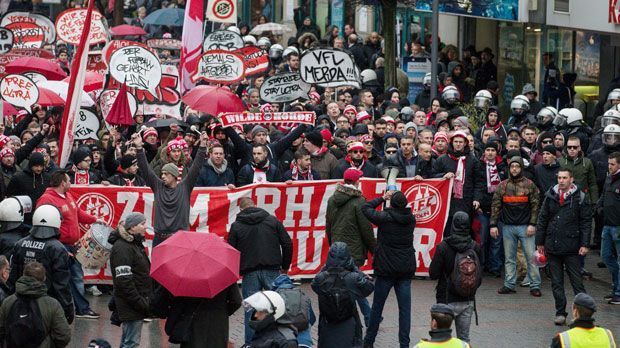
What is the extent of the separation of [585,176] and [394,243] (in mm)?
4414

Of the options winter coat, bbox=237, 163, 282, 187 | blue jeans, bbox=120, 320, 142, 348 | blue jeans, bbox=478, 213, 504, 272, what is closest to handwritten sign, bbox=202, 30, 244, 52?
winter coat, bbox=237, 163, 282, 187

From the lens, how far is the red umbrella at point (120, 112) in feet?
67.4

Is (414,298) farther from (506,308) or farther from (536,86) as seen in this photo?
(536,86)

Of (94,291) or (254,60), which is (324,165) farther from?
(254,60)

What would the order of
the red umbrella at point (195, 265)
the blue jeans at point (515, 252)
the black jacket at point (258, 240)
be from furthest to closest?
the blue jeans at point (515, 252)
the black jacket at point (258, 240)
the red umbrella at point (195, 265)

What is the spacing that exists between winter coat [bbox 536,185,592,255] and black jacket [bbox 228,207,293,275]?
3.24 metres

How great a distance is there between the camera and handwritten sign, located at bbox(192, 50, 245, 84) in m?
22.6

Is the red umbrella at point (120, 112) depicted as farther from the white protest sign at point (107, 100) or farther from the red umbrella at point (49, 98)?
the red umbrella at point (49, 98)

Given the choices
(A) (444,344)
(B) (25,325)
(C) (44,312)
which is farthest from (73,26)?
(A) (444,344)

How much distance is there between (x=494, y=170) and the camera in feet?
60.3

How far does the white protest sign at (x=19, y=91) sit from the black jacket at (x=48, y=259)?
7.82 m

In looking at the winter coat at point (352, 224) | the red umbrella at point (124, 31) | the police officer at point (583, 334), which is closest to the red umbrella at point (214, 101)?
the winter coat at point (352, 224)

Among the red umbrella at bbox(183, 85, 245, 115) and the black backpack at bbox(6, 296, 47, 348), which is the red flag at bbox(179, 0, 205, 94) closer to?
the red umbrella at bbox(183, 85, 245, 115)

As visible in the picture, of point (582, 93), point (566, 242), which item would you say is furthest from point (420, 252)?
point (582, 93)
